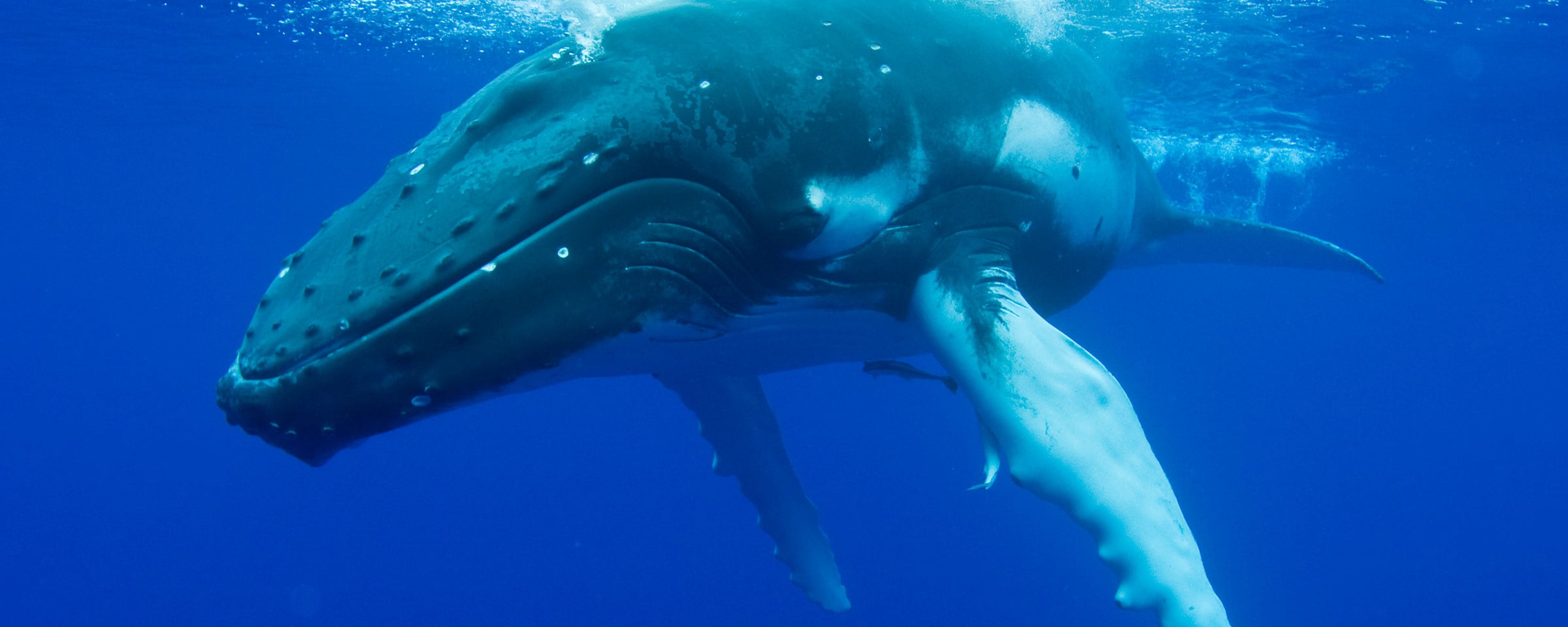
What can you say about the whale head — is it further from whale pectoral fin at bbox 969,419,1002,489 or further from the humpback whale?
whale pectoral fin at bbox 969,419,1002,489

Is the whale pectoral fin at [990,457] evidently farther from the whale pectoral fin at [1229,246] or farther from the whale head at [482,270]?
the whale pectoral fin at [1229,246]

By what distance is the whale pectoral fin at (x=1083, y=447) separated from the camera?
3.92m

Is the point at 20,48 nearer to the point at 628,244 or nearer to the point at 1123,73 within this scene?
the point at 1123,73

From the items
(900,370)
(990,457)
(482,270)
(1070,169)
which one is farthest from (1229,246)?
(482,270)

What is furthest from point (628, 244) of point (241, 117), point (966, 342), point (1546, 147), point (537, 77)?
point (241, 117)

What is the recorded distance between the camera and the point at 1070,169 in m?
5.62

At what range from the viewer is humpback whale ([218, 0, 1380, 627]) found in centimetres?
345

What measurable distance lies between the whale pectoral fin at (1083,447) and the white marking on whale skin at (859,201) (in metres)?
0.61

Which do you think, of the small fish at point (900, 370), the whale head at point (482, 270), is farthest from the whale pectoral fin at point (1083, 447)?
the whale head at point (482, 270)

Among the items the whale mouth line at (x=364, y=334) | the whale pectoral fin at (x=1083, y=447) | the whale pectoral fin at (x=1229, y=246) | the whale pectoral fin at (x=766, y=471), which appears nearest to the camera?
the whale mouth line at (x=364, y=334)

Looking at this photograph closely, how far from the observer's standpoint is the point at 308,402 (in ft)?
11.0

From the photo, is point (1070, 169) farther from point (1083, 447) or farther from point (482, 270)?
point (482, 270)

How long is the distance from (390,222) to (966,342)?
251 cm

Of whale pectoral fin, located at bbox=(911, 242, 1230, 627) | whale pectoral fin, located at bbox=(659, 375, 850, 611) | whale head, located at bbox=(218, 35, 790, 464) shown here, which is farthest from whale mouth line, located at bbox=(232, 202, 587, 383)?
whale pectoral fin, located at bbox=(659, 375, 850, 611)
